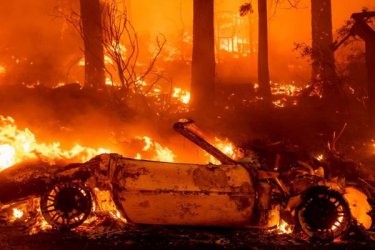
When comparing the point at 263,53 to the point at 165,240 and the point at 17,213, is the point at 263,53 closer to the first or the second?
the point at 165,240

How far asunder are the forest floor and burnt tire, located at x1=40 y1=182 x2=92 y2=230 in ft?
0.72

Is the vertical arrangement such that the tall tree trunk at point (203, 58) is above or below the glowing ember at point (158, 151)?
above

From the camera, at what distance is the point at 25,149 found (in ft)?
26.8

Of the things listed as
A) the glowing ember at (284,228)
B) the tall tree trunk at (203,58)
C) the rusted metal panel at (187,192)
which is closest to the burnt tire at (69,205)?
the rusted metal panel at (187,192)

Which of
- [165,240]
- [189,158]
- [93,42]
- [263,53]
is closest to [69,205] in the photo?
[165,240]

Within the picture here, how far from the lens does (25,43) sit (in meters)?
20.6

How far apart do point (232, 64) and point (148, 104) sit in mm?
20696

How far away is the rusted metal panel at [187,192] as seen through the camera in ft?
15.5

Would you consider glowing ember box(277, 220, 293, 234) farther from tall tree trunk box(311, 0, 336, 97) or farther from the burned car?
tall tree trunk box(311, 0, 336, 97)

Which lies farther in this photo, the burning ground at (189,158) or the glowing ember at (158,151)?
the glowing ember at (158,151)

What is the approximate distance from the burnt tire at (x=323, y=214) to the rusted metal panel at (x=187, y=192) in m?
0.88

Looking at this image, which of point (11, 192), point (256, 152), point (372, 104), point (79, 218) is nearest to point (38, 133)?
point (11, 192)

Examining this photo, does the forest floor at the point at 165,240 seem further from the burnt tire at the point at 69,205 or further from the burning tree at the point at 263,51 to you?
the burning tree at the point at 263,51

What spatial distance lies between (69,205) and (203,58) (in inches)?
273
